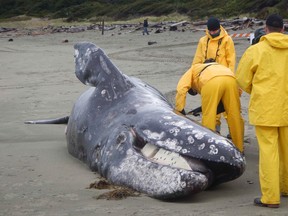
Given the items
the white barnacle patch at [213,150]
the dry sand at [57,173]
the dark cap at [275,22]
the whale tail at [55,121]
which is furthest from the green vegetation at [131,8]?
the white barnacle patch at [213,150]

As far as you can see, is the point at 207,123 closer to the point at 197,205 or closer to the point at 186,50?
the point at 197,205

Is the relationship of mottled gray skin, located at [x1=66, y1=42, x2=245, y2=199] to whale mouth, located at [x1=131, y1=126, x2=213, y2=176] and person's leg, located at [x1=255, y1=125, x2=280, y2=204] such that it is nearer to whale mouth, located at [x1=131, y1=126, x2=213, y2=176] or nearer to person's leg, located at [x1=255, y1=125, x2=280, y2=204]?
whale mouth, located at [x1=131, y1=126, x2=213, y2=176]

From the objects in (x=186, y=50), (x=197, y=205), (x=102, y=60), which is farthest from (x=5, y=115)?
(x=186, y=50)

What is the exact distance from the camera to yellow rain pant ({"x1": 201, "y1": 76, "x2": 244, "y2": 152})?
7.55 meters

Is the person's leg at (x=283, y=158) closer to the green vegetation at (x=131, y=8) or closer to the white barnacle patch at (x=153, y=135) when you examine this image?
the white barnacle patch at (x=153, y=135)

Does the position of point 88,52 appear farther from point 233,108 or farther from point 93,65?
point 233,108

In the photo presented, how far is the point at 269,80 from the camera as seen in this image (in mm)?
6051

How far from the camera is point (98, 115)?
25.2 ft

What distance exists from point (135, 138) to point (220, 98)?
4.55 ft

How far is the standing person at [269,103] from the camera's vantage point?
236 inches

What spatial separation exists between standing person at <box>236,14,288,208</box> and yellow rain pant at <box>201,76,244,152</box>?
137 centimetres

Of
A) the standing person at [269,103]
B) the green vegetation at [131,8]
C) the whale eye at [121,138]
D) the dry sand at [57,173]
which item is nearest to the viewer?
the dry sand at [57,173]

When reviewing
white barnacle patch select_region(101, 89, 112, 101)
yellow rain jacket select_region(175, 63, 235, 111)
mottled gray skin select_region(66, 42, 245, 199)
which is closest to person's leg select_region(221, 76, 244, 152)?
yellow rain jacket select_region(175, 63, 235, 111)

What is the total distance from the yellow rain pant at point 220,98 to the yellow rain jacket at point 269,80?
1383 mm
